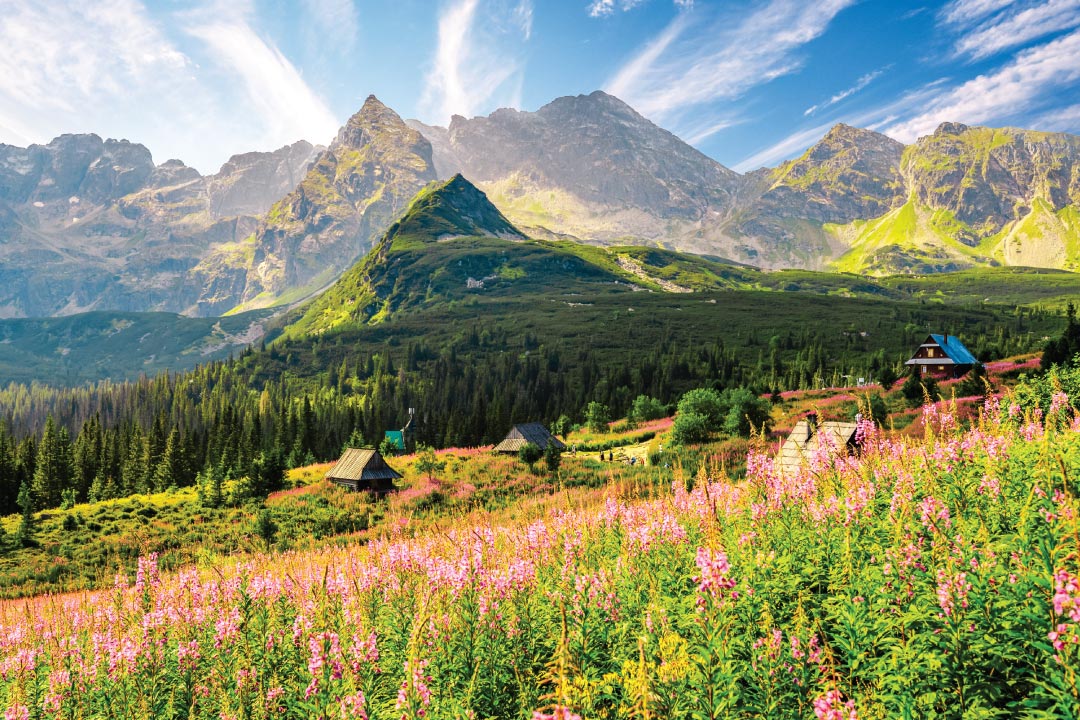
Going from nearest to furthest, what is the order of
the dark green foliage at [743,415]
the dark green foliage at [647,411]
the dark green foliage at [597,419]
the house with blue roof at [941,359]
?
the dark green foliage at [743,415]
the house with blue roof at [941,359]
the dark green foliage at [597,419]
the dark green foliage at [647,411]

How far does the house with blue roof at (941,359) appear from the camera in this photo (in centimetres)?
7425

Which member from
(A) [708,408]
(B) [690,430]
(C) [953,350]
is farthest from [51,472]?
(C) [953,350]

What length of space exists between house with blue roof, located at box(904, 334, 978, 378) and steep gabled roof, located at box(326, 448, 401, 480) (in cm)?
6670

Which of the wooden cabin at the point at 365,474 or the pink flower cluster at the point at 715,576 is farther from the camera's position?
the wooden cabin at the point at 365,474

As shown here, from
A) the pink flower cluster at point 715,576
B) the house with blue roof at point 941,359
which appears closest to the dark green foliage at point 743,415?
the house with blue roof at point 941,359

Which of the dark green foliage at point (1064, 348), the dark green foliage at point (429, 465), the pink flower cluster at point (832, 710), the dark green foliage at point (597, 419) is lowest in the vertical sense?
the dark green foliage at point (597, 419)

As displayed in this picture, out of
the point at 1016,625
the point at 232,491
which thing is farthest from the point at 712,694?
the point at 232,491

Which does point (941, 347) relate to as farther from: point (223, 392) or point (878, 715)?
point (223, 392)

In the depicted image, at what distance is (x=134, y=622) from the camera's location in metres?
10.2

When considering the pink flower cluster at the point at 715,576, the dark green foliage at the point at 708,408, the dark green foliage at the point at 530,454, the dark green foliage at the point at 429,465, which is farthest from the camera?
the dark green foliage at the point at 708,408

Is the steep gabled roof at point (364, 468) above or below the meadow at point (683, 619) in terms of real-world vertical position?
below

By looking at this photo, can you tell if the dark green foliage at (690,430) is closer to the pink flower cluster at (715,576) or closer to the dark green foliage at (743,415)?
the dark green foliage at (743,415)

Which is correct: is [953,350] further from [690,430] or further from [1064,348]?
[690,430]

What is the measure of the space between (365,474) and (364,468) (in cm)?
67
